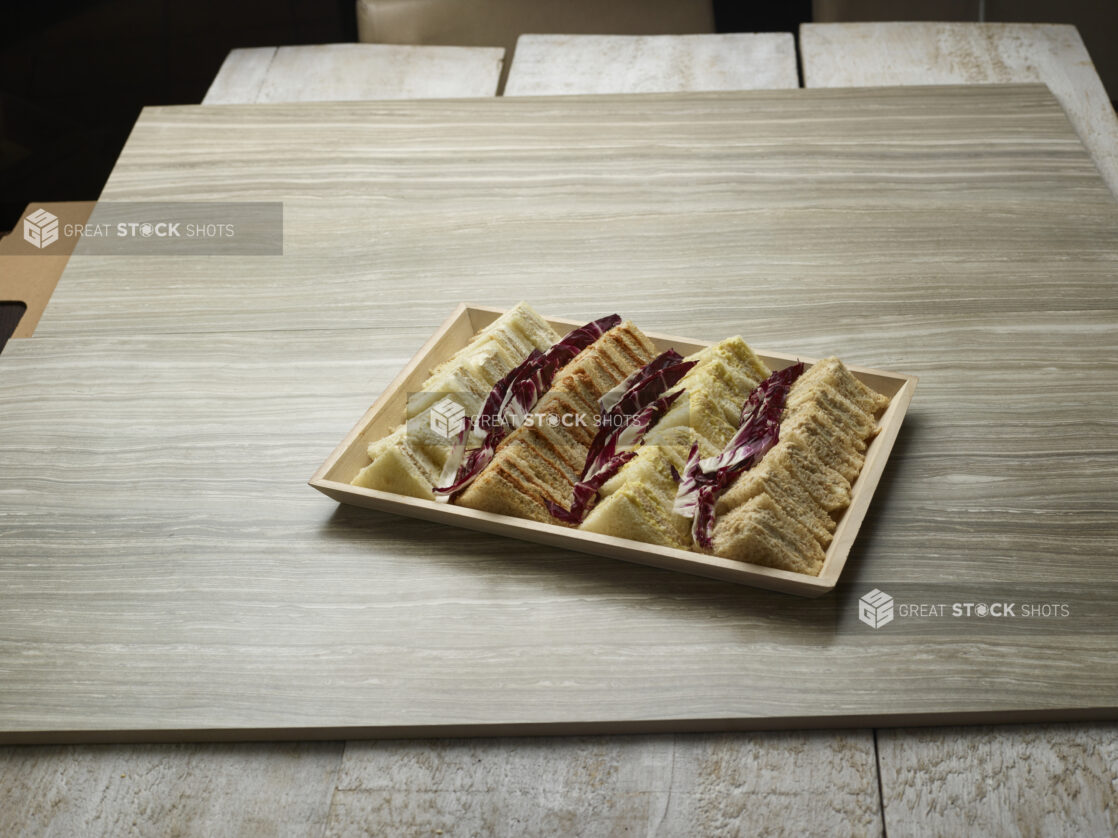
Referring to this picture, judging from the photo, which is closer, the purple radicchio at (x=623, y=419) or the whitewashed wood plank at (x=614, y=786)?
the whitewashed wood plank at (x=614, y=786)

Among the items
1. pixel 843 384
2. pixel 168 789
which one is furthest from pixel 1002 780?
pixel 168 789

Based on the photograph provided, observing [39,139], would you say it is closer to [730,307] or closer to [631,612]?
[730,307]

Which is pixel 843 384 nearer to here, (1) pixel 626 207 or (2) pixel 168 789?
(1) pixel 626 207

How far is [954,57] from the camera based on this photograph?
2.74 meters

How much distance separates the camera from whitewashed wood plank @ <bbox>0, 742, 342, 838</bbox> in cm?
117

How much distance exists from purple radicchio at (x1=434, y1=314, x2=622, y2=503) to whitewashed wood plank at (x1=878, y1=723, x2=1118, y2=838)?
1.94ft

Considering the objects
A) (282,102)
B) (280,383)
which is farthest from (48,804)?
(282,102)

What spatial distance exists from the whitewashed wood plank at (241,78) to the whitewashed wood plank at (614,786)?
81.8 inches

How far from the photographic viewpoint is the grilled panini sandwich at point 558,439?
4.59ft

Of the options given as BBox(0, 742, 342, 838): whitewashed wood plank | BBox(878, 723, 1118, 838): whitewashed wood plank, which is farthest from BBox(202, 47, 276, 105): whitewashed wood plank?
BBox(878, 723, 1118, 838): whitewashed wood plank

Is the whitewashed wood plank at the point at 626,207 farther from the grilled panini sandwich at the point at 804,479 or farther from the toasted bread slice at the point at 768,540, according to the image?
the toasted bread slice at the point at 768,540

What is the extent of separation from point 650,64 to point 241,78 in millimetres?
1079

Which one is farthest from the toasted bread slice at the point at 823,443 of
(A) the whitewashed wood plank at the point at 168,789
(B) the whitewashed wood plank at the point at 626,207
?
(A) the whitewashed wood plank at the point at 168,789

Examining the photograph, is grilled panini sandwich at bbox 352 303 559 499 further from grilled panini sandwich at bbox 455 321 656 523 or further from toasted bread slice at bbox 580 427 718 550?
toasted bread slice at bbox 580 427 718 550
